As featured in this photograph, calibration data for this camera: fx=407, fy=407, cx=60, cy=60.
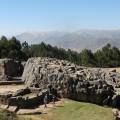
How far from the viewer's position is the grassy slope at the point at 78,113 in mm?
32781

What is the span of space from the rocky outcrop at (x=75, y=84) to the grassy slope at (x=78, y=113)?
2.35 metres

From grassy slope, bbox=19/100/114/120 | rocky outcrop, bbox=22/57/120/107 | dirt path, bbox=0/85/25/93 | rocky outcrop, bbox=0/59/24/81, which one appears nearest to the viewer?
grassy slope, bbox=19/100/114/120

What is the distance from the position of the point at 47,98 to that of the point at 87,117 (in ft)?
18.7

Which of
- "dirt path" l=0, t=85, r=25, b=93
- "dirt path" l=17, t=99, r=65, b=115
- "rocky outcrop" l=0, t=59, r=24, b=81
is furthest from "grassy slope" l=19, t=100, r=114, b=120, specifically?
"rocky outcrop" l=0, t=59, r=24, b=81

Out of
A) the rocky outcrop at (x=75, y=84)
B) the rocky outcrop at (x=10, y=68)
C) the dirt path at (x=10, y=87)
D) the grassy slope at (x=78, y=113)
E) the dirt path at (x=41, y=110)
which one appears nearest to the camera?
the grassy slope at (x=78, y=113)

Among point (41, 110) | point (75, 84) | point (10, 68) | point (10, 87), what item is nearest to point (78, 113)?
point (41, 110)

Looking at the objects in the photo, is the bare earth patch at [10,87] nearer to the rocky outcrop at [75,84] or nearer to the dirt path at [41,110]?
the rocky outcrop at [75,84]

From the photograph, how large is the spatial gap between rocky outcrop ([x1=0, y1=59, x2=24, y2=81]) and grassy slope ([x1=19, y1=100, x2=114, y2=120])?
731 inches

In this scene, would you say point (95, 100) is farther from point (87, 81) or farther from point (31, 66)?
point (31, 66)

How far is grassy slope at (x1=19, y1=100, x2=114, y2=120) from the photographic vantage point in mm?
32781

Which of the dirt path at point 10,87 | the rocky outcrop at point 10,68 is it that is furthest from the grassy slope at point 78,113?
the rocky outcrop at point 10,68

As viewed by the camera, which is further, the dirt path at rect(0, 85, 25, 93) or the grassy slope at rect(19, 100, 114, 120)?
the dirt path at rect(0, 85, 25, 93)

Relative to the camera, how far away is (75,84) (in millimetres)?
38531

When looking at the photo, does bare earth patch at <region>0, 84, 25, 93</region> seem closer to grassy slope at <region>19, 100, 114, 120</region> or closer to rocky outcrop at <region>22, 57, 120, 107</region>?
rocky outcrop at <region>22, 57, 120, 107</region>
